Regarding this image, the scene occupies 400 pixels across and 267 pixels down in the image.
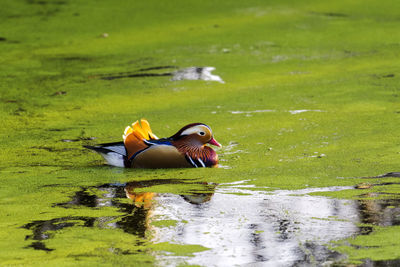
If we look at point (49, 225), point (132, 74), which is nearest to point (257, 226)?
point (49, 225)

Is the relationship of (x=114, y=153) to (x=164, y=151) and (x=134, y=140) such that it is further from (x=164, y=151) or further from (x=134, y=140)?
(x=164, y=151)

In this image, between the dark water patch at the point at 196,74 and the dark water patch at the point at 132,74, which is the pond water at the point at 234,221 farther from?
the dark water patch at the point at 132,74

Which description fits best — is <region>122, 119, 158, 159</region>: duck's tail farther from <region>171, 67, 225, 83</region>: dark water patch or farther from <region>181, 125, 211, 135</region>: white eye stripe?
<region>171, 67, 225, 83</region>: dark water patch

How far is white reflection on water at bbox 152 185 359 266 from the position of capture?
3684mm

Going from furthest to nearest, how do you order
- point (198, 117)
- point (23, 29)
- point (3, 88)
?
point (23, 29)
point (3, 88)
point (198, 117)

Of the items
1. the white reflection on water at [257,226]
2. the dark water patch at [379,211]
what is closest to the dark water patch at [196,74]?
the white reflection on water at [257,226]

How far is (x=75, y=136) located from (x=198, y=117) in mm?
1146

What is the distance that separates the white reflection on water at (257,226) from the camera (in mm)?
3684

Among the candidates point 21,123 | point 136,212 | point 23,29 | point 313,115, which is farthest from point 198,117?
point 23,29

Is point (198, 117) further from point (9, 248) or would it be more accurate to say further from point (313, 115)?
point (9, 248)

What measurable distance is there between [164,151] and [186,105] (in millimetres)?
2321

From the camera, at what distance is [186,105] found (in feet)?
25.7

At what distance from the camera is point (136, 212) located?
4543mm

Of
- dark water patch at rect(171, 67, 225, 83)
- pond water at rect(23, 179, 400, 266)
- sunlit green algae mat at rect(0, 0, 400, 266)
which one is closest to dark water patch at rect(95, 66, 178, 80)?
sunlit green algae mat at rect(0, 0, 400, 266)
